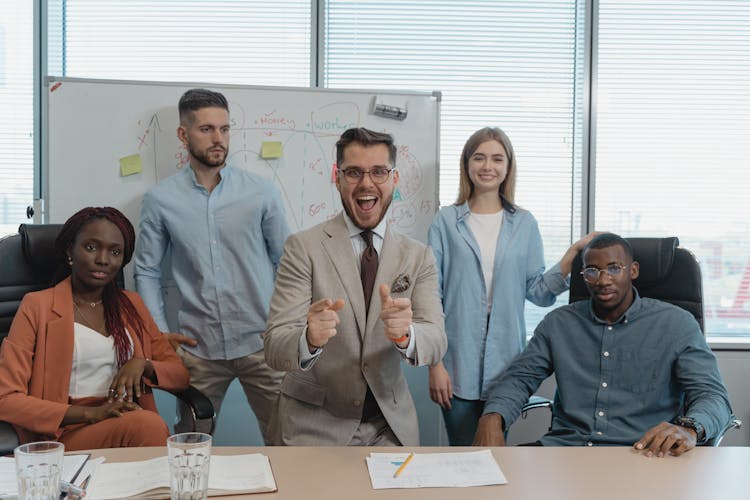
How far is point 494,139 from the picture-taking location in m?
2.75

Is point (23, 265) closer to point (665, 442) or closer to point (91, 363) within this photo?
point (91, 363)

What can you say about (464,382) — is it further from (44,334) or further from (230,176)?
(44,334)

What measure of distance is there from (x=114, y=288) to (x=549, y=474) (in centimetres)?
161

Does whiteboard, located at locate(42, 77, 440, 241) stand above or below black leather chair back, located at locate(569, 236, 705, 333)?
above

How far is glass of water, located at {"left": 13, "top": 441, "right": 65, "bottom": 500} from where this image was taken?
1.15 m

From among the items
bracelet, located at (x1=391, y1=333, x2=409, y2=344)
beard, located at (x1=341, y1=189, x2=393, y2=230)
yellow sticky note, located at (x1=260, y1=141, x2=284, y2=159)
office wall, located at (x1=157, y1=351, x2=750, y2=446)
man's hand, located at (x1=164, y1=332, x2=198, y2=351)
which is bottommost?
office wall, located at (x1=157, y1=351, x2=750, y2=446)

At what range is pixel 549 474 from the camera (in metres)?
1.45

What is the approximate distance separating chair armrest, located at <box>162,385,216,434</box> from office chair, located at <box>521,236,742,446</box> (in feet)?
3.45

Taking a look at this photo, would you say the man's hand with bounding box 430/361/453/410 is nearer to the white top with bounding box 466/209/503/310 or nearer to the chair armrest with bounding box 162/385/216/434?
the white top with bounding box 466/209/503/310

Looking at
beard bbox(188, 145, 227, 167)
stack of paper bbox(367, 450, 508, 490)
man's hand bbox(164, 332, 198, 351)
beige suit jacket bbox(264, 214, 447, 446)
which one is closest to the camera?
stack of paper bbox(367, 450, 508, 490)

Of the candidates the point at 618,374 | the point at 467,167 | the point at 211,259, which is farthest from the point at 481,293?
the point at 211,259

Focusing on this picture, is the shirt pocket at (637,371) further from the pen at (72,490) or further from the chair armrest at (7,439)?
the chair armrest at (7,439)

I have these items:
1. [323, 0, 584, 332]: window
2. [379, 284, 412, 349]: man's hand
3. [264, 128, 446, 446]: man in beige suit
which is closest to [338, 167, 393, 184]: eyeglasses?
[264, 128, 446, 446]: man in beige suit

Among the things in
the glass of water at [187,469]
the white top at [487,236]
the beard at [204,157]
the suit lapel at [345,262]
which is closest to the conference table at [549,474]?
the glass of water at [187,469]
